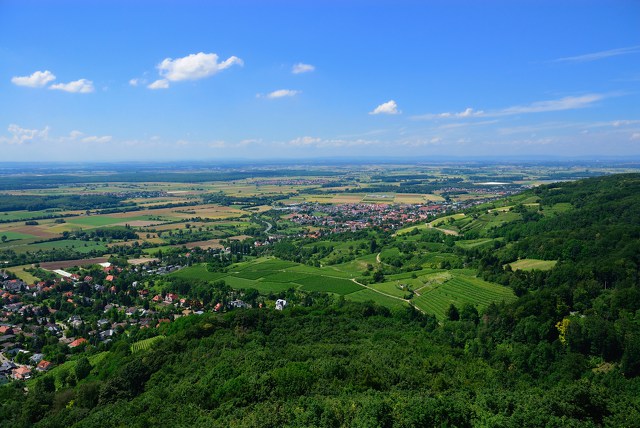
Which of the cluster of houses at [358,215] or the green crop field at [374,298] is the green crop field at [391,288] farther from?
A: the cluster of houses at [358,215]

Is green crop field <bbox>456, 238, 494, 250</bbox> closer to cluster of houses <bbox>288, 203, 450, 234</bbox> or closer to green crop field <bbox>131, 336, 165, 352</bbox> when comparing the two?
cluster of houses <bbox>288, 203, 450, 234</bbox>

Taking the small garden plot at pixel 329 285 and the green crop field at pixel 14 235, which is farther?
the green crop field at pixel 14 235

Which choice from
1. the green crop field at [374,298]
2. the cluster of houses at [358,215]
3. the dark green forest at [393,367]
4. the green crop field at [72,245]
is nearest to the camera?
the dark green forest at [393,367]

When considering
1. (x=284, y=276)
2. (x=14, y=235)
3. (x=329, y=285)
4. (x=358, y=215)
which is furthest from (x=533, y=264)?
(x=14, y=235)

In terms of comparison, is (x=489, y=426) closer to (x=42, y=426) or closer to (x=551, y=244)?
(x=42, y=426)

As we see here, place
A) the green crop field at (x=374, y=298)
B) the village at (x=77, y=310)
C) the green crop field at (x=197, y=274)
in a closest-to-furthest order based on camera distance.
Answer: the village at (x=77, y=310), the green crop field at (x=374, y=298), the green crop field at (x=197, y=274)

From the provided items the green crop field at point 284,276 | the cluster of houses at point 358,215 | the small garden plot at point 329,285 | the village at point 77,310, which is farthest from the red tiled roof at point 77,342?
the cluster of houses at point 358,215

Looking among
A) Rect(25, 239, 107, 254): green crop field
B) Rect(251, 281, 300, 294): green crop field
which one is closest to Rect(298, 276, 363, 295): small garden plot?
Rect(251, 281, 300, 294): green crop field

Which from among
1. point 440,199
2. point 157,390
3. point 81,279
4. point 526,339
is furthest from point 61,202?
point 526,339
